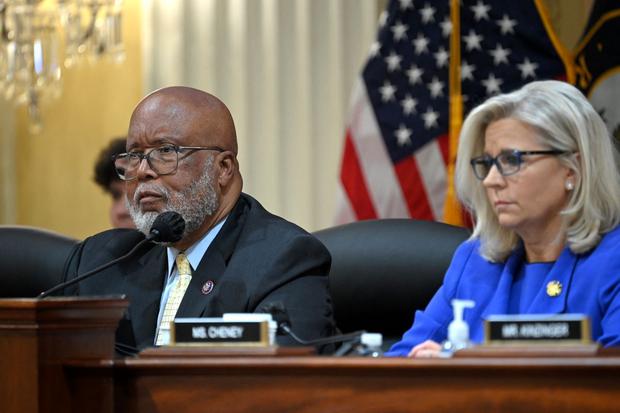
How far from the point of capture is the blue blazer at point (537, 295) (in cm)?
286

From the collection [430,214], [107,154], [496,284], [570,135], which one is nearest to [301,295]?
[496,284]

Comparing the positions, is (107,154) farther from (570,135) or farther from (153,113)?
(570,135)

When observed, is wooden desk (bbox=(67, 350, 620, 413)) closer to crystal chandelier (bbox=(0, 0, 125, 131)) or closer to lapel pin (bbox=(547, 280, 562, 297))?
lapel pin (bbox=(547, 280, 562, 297))

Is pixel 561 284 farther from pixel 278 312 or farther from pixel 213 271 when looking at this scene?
pixel 213 271

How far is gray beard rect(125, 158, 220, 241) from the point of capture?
3373mm

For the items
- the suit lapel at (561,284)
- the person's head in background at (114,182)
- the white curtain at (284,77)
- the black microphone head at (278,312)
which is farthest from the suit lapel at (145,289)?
the white curtain at (284,77)

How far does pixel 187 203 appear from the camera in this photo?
11.2ft

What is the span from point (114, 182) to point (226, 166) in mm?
2304

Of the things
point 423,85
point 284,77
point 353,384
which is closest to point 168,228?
point 353,384

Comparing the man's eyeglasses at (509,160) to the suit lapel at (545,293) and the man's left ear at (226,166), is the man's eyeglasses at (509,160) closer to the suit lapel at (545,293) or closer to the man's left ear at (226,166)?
the suit lapel at (545,293)

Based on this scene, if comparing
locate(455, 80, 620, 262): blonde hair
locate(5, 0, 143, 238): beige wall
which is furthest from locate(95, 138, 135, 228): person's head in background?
locate(455, 80, 620, 262): blonde hair

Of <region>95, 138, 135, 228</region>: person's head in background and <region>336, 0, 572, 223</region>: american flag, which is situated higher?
<region>336, 0, 572, 223</region>: american flag

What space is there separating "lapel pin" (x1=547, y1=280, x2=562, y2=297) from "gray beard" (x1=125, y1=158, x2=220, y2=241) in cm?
99

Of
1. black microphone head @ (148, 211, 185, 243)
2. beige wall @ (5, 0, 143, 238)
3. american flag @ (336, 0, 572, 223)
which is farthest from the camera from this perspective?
beige wall @ (5, 0, 143, 238)
